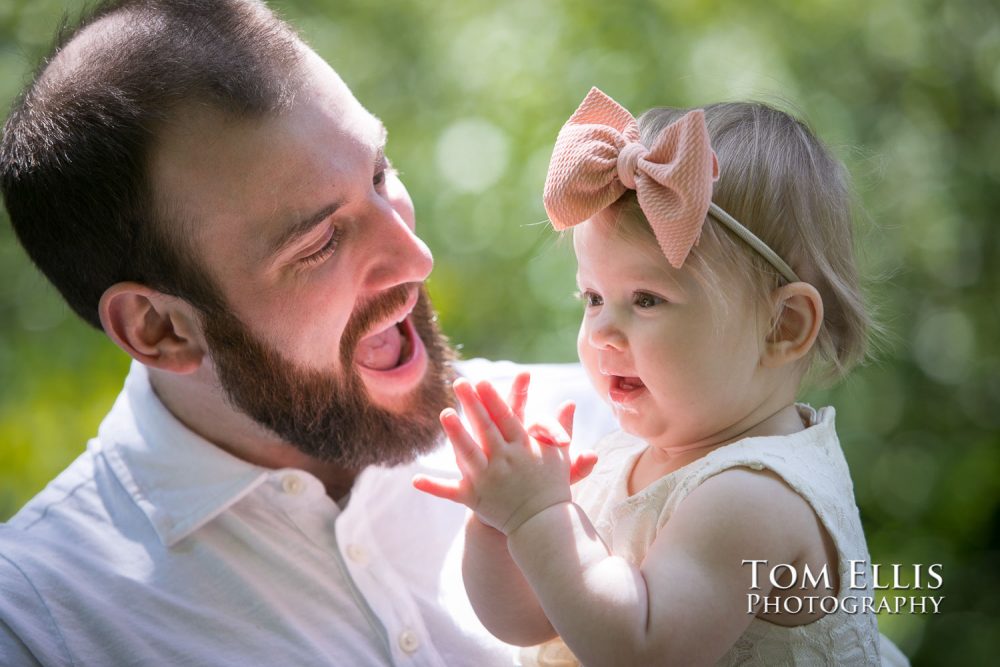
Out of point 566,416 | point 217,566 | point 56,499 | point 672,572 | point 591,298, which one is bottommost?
point 217,566

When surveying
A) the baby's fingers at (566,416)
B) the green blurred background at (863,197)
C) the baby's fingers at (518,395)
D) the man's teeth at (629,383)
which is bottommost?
the green blurred background at (863,197)

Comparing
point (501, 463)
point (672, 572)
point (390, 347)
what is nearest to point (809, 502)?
point (672, 572)

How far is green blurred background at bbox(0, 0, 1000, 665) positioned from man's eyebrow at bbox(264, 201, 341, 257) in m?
1.44

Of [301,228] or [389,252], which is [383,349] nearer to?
[389,252]

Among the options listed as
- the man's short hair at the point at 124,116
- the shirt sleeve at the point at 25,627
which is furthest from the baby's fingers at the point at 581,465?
the shirt sleeve at the point at 25,627

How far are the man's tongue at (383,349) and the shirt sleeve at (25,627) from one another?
77 centimetres

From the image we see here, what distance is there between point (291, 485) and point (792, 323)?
1043 mm

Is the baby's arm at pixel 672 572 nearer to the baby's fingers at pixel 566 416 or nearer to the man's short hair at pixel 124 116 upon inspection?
the baby's fingers at pixel 566 416

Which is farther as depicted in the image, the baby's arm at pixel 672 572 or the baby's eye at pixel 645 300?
the baby's eye at pixel 645 300

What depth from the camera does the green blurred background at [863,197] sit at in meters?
3.45

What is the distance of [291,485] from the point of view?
6.64 feet

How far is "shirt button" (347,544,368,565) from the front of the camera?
6.46ft

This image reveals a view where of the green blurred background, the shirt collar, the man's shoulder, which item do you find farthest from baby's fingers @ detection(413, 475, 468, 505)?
the green blurred background

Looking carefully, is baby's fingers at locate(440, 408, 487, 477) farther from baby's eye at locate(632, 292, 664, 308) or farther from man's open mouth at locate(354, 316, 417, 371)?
man's open mouth at locate(354, 316, 417, 371)
